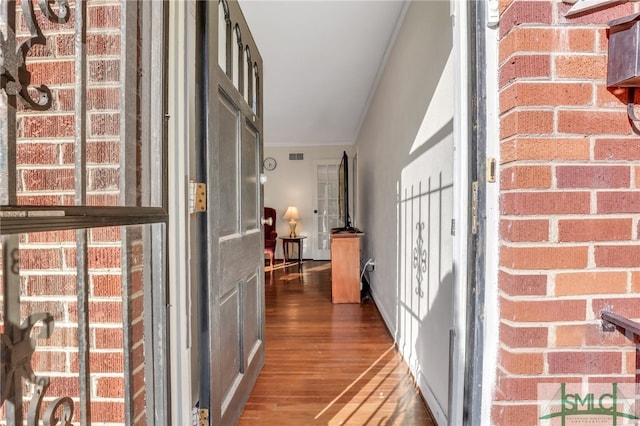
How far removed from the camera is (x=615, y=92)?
78 cm

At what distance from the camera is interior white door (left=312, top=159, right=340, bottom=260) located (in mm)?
6398

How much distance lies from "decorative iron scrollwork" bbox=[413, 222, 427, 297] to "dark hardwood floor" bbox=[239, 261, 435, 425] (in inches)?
22.8

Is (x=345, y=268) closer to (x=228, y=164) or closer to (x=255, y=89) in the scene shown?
(x=255, y=89)

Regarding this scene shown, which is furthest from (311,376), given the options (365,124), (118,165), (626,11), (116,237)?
(365,124)

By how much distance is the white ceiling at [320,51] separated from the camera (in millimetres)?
2092

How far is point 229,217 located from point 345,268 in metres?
2.20

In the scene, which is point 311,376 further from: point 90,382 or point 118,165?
point 118,165

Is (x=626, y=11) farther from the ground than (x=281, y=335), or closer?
farther from the ground

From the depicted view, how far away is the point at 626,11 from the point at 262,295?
6.43 ft

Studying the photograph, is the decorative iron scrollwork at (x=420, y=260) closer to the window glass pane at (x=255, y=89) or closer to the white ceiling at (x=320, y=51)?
the window glass pane at (x=255, y=89)

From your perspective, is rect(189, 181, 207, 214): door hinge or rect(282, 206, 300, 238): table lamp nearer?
rect(189, 181, 207, 214): door hinge

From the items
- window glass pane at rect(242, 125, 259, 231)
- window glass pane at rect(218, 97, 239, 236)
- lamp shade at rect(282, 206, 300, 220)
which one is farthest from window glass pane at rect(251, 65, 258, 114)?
lamp shade at rect(282, 206, 300, 220)

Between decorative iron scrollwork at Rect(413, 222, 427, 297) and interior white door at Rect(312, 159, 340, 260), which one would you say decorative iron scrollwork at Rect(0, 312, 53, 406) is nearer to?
decorative iron scrollwork at Rect(413, 222, 427, 297)

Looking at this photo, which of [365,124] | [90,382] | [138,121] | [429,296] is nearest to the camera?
[90,382]
